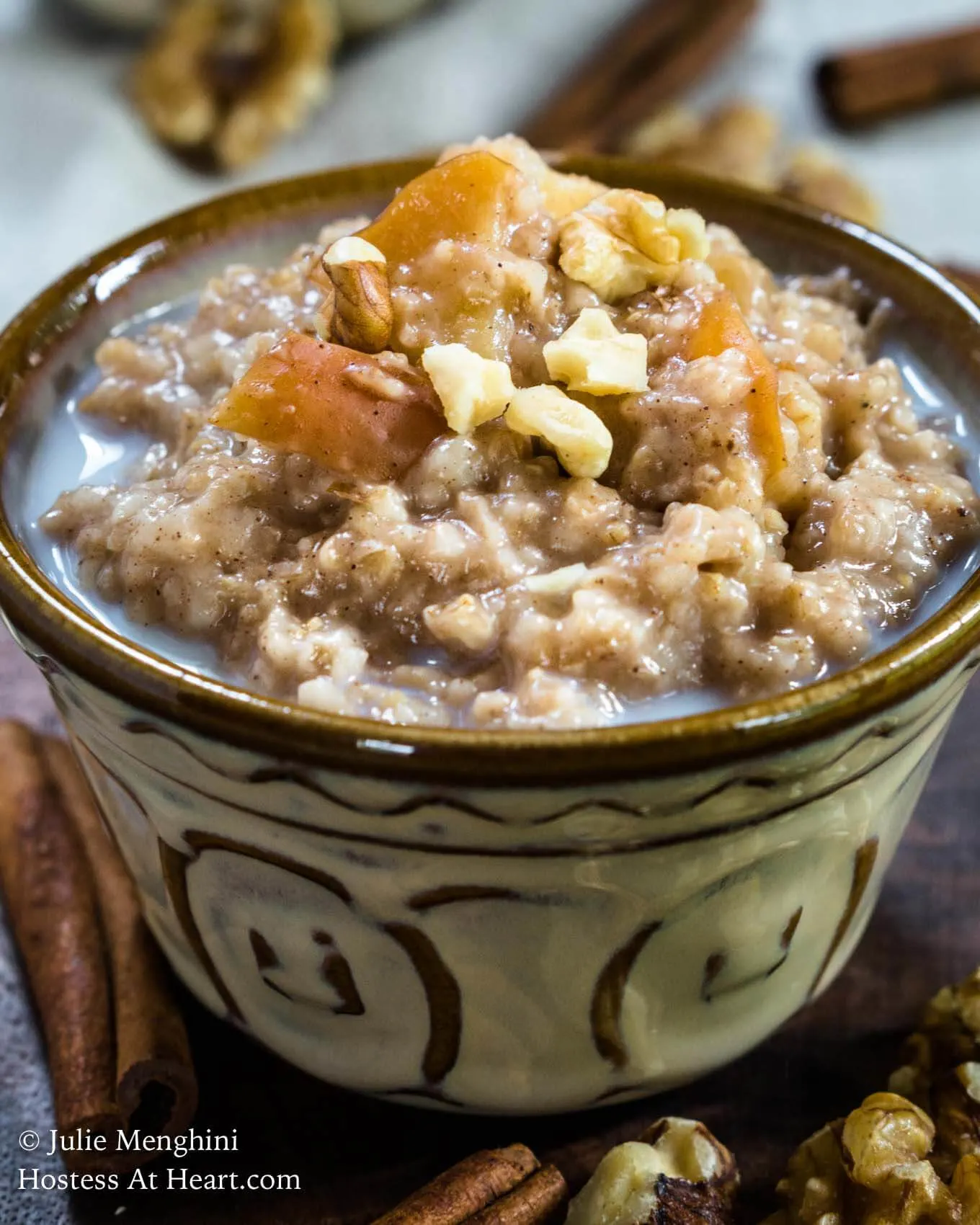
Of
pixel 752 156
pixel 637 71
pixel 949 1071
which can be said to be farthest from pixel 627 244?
pixel 637 71

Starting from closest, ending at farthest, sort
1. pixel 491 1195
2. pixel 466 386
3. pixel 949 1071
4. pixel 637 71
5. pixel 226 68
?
pixel 466 386 → pixel 491 1195 → pixel 949 1071 → pixel 226 68 → pixel 637 71

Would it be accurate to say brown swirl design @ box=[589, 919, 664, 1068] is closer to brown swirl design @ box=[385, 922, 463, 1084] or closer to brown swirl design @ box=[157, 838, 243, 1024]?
brown swirl design @ box=[385, 922, 463, 1084]

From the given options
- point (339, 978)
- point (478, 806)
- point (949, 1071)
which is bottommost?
point (949, 1071)

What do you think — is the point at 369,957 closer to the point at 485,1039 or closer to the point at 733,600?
the point at 485,1039

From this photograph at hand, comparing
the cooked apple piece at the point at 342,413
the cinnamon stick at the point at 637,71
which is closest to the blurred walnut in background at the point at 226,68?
the cinnamon stick at the point at 637,71

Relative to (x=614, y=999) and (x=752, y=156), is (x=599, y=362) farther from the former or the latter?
(x=752, y=156)

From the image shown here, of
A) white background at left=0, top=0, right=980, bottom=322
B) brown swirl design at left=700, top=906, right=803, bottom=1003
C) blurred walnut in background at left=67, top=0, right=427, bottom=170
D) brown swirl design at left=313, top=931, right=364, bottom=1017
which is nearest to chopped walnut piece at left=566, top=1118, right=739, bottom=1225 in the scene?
brown swirl design at left=700, top=906, right=803, bottom=1003

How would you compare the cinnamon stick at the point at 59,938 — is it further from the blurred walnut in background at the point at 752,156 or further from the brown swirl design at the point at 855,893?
the blurred walnut in background at the point at 752,156
